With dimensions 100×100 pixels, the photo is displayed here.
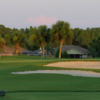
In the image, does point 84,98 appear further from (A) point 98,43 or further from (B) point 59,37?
(A) point 98,43

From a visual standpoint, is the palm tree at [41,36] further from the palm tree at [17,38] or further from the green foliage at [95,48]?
the green foliage at [95,48]

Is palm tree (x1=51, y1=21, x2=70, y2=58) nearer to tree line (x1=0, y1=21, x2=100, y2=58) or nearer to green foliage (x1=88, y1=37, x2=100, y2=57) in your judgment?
tree line (x1=0, y1=21, x2=100, y2=58)

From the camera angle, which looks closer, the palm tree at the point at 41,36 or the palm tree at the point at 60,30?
the palm tree at the point at 60,30

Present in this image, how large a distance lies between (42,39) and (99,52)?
63.9 feet

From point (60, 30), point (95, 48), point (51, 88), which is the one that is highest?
point (60, 30)

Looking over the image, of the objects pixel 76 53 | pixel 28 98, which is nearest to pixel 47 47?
pixel 76 53

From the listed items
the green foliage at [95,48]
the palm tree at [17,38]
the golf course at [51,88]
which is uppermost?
the palm tree at [17,38]

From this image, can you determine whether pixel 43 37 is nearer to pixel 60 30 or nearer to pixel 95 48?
pixel 60 30

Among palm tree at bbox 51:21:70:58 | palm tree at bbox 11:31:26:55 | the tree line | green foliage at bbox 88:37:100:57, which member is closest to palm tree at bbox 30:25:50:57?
the tree line

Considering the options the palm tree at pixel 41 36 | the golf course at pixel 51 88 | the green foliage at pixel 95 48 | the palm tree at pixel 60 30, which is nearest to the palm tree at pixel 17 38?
the palm tree at pixel 41 36

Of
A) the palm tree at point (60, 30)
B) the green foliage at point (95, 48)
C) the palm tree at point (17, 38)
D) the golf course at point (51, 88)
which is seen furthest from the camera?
the green foliage at point (95, 48)

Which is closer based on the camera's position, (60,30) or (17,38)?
(60,30)

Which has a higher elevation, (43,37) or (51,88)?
(43,37)

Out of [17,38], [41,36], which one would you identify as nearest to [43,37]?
[41,36]
